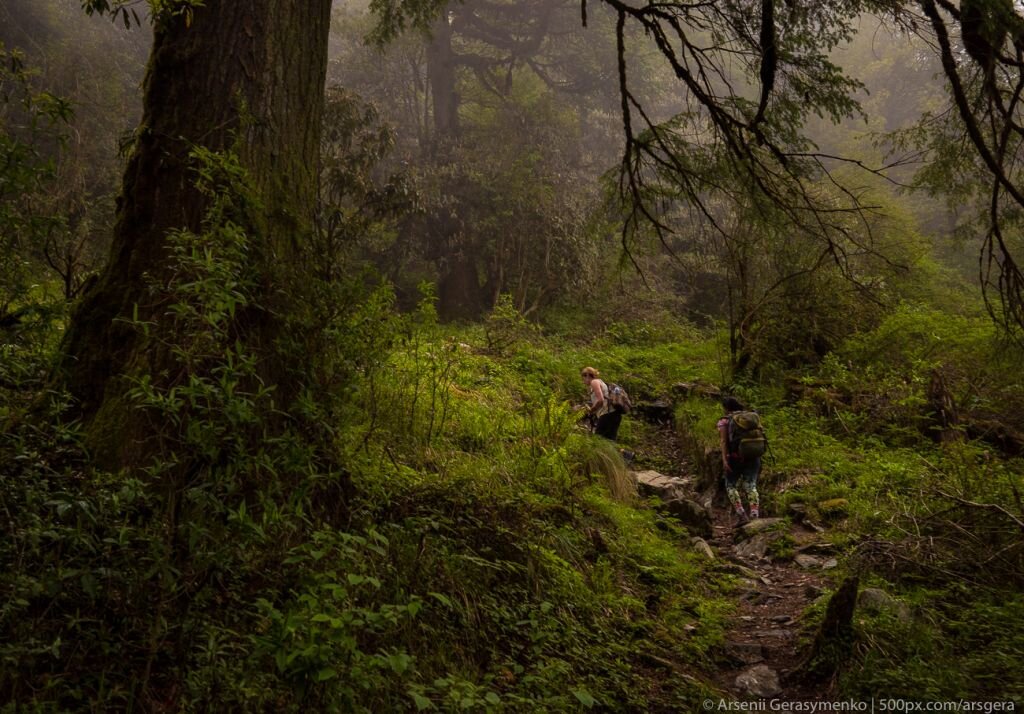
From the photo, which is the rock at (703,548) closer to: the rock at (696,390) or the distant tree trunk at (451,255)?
the rock at (696,390)

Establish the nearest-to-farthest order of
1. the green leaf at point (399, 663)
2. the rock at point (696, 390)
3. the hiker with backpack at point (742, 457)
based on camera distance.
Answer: the green leaf at point (399, 663) → the hiker with backpack at point (742, 457) → the rock at point (696, 390)

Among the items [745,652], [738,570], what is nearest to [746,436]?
[738,570]

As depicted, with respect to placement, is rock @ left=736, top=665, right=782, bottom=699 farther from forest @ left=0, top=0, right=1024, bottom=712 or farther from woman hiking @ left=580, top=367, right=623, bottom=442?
woman hiking @ left=580, top=367, right=623, bottom=442

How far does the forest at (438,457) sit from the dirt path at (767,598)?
32mm

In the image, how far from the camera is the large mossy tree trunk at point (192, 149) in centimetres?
339

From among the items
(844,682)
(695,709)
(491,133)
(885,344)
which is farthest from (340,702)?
(491,133)

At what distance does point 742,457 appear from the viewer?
7.20 meters

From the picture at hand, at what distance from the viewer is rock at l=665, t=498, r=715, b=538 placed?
6801 millimetres

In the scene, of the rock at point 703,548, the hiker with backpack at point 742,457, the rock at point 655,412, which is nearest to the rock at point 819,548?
the rock at point 703,548

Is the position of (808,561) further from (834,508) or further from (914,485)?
(914,485)

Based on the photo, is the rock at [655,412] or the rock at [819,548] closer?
the rock at [819,548]

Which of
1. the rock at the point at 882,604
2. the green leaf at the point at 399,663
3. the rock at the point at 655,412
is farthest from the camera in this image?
the rock at the point at 655,412

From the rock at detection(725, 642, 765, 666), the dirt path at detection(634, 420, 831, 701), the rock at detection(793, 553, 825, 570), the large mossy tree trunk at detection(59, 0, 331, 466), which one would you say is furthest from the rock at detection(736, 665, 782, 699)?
the large mossy tree trunk at detection(59, 0, 331, 466)

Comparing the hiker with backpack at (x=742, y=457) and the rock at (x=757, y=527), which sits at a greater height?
the hiker with backpack at (x=742, y=457)
